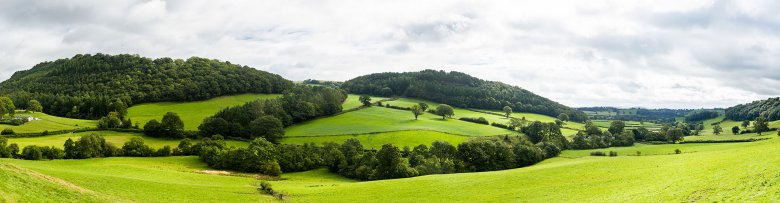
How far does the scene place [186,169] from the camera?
82.6 meters

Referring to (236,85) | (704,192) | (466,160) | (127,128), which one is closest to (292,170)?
(466,160)

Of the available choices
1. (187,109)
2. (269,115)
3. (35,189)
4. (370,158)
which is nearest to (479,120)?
(269,115)

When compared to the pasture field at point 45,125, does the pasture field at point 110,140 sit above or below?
below

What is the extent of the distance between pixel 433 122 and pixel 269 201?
105 meters

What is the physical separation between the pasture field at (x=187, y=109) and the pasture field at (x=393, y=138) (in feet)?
123

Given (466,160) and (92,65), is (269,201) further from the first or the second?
(92,65)

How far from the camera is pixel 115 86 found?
176250mm

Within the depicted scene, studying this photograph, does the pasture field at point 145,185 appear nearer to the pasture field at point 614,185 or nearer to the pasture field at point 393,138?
the pasture field at point 614,185

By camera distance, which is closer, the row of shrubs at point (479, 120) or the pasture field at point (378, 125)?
the pasture field at point (378, 125)

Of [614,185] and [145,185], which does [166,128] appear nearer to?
[145,185]

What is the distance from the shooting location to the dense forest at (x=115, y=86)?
507 ft

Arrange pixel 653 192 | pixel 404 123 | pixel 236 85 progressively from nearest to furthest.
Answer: pixel 653 192 < pixel 404 123 < pixel 236 85

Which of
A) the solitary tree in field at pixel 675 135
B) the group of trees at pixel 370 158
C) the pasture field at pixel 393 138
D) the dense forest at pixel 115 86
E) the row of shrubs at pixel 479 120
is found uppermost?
the dense forest at pixel 115 86

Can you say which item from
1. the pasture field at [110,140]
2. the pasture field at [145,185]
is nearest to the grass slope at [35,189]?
the pasture field at [145,185]
